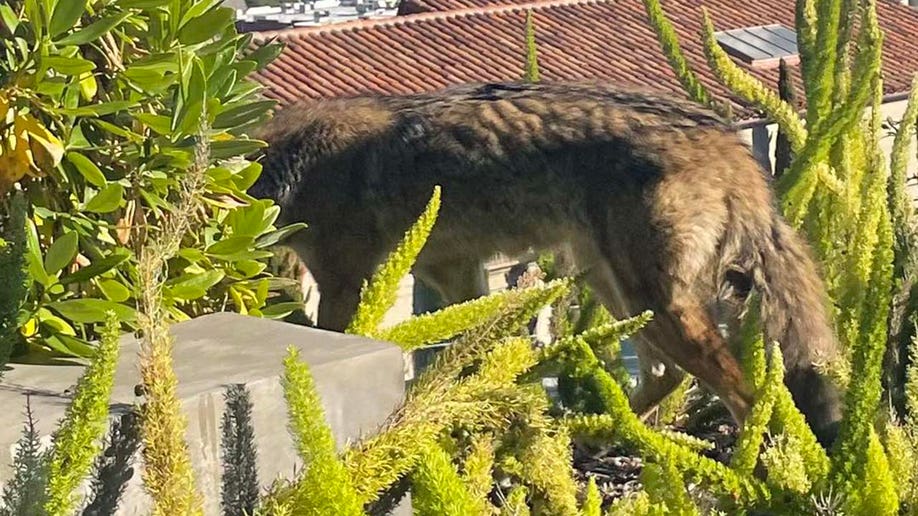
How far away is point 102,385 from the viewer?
140cm

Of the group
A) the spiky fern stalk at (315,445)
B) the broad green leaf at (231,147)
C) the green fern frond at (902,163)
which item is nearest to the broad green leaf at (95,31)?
the broad green leaf at (231,147)

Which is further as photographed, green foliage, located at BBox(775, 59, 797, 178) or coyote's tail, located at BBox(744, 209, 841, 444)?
→ green foliage, located at BBox(775, 59, 797, 178)

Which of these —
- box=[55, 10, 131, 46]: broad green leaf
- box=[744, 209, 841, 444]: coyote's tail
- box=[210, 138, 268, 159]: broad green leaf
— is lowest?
box=[744, 209, 841, 444]: coyote's tail

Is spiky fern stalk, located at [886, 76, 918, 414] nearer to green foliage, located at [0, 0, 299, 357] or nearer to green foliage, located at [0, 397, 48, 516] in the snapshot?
green foliage, located at [0, 0, 299, 357]

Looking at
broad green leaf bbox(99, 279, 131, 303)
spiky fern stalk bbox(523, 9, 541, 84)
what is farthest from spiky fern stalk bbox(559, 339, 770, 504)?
spiky fern stalk bbox(523, 9, 541, 84)

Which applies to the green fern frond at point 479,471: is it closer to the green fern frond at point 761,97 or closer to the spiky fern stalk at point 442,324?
the spiky fern stalk at point 442,324

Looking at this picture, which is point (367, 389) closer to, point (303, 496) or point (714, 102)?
point (303, 496)

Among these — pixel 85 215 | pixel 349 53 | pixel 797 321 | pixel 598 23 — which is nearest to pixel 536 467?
pixel 85 215

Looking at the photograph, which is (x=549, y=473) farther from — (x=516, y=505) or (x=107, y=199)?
(x=107, y=199)

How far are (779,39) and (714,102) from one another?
75.7ft

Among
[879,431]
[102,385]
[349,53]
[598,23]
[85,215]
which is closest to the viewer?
[102,385]

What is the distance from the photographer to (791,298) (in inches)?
182

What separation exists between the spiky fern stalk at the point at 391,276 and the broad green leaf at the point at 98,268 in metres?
0.50

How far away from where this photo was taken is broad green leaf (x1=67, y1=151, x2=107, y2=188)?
2.03 metres
